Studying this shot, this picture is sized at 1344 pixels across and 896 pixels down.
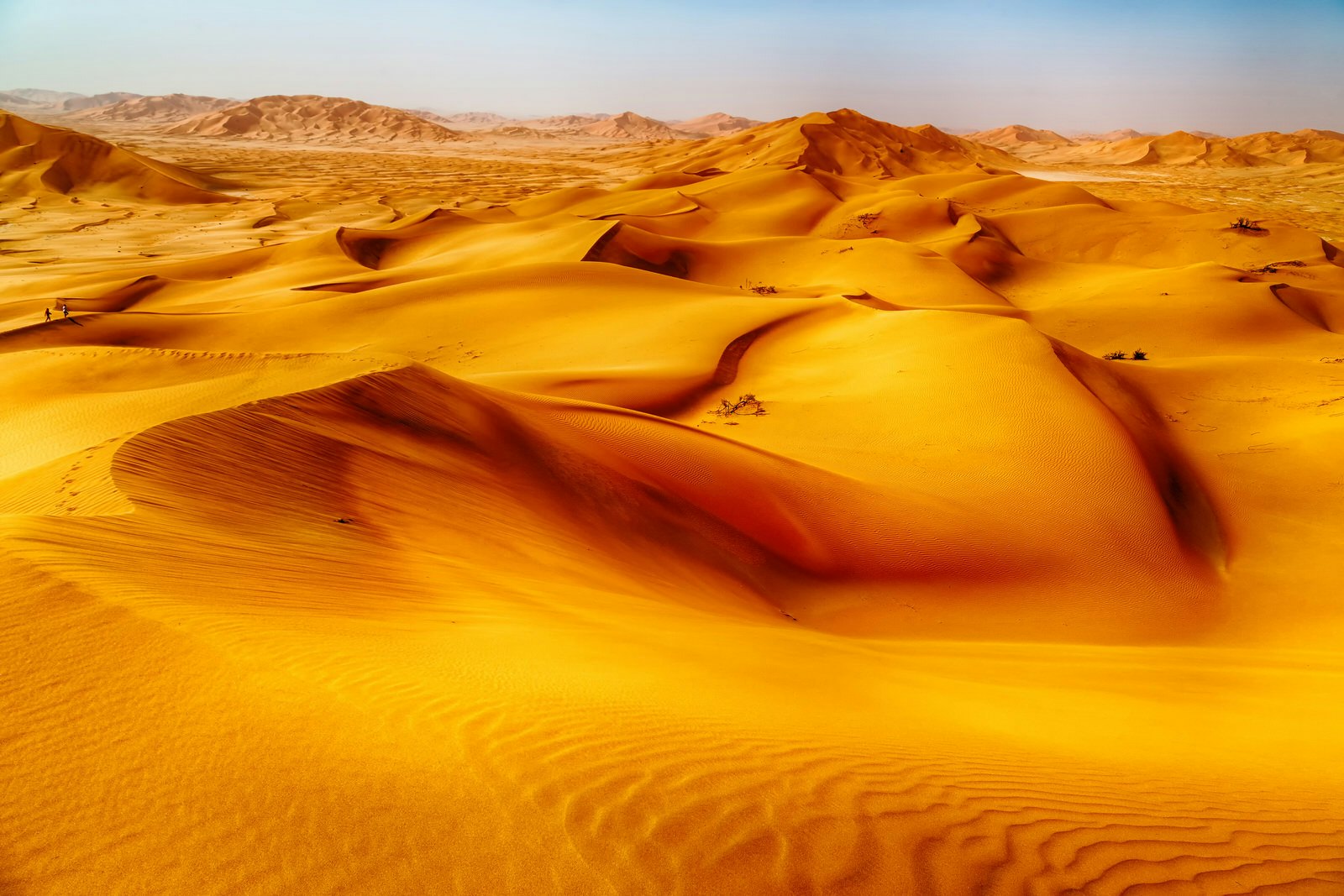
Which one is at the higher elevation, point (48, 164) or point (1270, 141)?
point (1270, 141)

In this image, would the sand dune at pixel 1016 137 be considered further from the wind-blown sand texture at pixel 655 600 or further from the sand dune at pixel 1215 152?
the wind-blown sand texture at pixel 655 600

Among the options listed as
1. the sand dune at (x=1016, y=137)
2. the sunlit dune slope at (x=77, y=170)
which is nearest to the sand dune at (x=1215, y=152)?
the sand dune at (x=1016, y=137)

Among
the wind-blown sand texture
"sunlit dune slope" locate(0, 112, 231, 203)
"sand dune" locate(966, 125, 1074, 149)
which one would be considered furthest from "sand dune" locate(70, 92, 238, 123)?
the wind-blown sand texture

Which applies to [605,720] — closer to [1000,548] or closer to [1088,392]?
[1000,548]

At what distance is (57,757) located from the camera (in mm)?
2285

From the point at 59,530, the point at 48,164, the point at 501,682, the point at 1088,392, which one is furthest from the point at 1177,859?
the point at 48,164

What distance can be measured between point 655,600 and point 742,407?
6.90 metres

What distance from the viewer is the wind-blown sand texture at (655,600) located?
227 cm

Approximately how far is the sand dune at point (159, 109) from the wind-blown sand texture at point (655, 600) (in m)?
144

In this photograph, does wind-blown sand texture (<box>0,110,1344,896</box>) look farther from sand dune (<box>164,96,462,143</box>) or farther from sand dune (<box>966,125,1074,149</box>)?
sand dune (<box>966,125,1074,149</box>)

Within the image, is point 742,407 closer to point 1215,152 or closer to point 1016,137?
point 1215,152

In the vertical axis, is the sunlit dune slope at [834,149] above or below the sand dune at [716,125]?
below

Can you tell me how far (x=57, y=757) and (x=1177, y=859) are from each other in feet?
11.5

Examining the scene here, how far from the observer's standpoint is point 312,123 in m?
106
